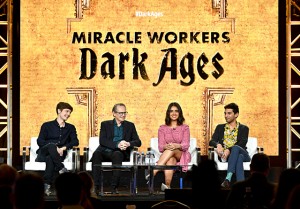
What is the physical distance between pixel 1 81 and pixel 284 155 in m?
4.11

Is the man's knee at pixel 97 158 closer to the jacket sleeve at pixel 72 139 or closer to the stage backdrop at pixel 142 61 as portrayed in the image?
Result: the jacket sleeve at pixel 72 139

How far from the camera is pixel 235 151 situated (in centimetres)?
1032

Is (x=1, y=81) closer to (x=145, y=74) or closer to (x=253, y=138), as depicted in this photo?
(x=145, y=74)

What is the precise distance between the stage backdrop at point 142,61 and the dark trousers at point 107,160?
1063mm

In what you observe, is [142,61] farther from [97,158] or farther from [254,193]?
[254,193]

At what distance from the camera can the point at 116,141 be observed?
10.6 m

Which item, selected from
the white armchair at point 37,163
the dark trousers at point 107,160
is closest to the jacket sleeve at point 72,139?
the white armchair at point 37,163

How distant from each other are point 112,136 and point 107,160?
35cm

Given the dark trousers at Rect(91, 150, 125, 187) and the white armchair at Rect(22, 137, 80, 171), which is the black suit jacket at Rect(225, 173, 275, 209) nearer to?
the dark trousers at Rect(91, 150, 125, 187)

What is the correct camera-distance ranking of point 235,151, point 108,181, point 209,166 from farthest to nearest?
point 108,181 < point 235,151 < point 209,166

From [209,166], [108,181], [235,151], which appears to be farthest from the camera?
[108,181]

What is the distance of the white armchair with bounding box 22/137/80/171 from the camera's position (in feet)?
33.9

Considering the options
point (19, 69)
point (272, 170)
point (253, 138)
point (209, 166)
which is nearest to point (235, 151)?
point (253, 138)

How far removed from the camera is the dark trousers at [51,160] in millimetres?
10227
